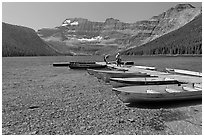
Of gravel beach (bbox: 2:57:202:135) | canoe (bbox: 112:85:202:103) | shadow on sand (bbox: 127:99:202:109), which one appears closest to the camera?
gravel beach (bbox: 2:57:202:135)

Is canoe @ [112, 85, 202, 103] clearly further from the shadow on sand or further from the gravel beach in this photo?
the gravel beach

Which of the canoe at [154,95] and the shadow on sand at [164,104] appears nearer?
the canoe at [154,95]

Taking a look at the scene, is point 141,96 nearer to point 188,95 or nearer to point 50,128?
point 188,95

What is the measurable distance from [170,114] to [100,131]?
5779 millimetres

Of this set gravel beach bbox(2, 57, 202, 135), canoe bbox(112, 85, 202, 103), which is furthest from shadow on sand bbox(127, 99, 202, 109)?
canoe bbox(112, 85, 202, 103)

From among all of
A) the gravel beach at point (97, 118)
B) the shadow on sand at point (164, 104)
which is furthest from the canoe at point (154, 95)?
the gravel beach at point (97, 118)

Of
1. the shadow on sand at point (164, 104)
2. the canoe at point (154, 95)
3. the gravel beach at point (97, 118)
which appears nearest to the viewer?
the gravel beach at point (97, 118)

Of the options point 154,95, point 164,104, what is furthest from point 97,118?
point 164,104

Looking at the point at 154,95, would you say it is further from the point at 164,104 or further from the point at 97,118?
the point at 97,118

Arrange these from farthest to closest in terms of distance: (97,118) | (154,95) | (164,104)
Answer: (164,104)
(154,95)
(97,118)

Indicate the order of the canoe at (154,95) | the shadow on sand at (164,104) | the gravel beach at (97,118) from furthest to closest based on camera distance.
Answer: the shadow on sand at (164,104) < the canoe at (154,95) < the gravel beach at (97,118)

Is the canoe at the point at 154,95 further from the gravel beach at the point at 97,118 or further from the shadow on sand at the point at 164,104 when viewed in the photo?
the gravel beach at the point at 97,118

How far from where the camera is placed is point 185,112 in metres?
14.9

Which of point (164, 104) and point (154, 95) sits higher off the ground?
point (154, 95)
